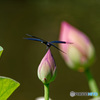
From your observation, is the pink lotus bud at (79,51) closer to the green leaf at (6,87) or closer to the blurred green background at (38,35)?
the green leaf at (6,87)

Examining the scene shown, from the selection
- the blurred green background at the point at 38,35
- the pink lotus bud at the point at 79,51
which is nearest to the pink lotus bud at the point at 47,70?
the pink lotus bud at the point at 79,51

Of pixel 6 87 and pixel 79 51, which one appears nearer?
pixel 6 87

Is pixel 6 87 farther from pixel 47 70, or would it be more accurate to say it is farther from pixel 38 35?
pixel 38 35

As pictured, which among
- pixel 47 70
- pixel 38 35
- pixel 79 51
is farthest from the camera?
pixel 38 35

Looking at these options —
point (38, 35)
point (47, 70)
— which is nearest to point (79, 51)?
point (47, 70)

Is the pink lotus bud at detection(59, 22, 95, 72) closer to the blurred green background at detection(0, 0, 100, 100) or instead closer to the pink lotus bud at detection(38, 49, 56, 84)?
the pink lotus bud at detection(38, 49, 56, 84)

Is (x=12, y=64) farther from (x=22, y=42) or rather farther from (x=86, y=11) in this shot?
(x=86, y=11)

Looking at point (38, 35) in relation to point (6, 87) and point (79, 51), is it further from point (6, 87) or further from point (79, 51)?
point (6, 87)

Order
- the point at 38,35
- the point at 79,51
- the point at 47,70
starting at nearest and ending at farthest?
the point at 47,70, the point at 79,51, the point at 38,35

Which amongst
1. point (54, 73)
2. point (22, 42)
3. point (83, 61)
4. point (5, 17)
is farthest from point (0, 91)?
point (5, 17)
